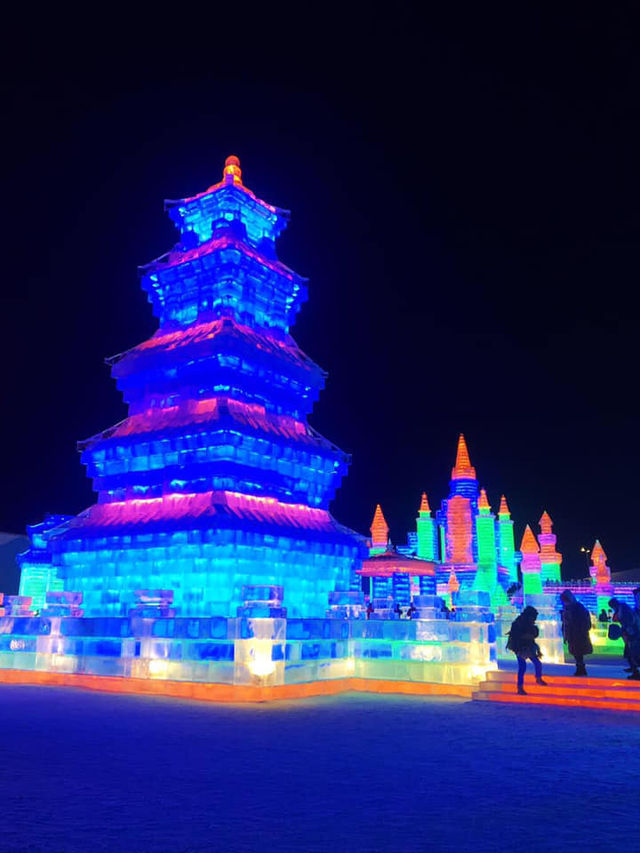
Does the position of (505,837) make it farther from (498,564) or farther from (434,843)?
(498,564)

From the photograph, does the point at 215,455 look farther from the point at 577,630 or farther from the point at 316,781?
the point at 316,781

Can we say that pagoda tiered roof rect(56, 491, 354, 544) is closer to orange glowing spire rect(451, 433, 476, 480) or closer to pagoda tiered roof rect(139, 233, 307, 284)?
pagoda tiered roof rect(139, 233, 307, 284)

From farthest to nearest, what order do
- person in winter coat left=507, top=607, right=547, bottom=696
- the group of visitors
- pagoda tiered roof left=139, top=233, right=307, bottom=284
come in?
1. pagoda tiered roof left=139, top=233, right=307, bottom=284
2. the group of visitors
3. person in winter coat left=507, top=607, right=547, bottom=696

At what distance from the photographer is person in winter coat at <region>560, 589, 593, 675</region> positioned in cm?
1712

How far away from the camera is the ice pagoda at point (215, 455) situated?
20891mm

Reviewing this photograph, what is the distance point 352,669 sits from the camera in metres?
17.6

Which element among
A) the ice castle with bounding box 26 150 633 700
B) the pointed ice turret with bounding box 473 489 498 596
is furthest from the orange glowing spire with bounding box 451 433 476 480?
the ice castle with bounding box 26 150 633 700

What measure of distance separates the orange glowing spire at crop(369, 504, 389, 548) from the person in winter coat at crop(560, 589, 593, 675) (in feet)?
173

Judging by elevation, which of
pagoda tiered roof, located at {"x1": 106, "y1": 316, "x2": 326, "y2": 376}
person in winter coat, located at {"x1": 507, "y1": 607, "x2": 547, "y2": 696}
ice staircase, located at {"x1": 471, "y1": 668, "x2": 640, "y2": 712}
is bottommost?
ice staircase, located at {"x1": 471, "y1": 668, "x2": 640, "y2": 712}

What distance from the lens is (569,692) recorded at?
580 inches

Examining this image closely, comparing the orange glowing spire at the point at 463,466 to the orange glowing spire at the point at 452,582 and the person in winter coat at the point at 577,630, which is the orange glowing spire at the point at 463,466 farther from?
the person in winter coat at the point at 577,630

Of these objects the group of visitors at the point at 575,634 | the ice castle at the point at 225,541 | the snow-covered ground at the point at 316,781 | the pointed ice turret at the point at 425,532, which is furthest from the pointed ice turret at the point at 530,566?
the snow-covered ground at the point at 316,781

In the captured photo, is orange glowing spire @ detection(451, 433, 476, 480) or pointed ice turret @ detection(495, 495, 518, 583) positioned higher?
orange glowing spire @ detection(451, 433, 476, 480)

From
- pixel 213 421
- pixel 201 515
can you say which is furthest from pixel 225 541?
pixel 213 421
